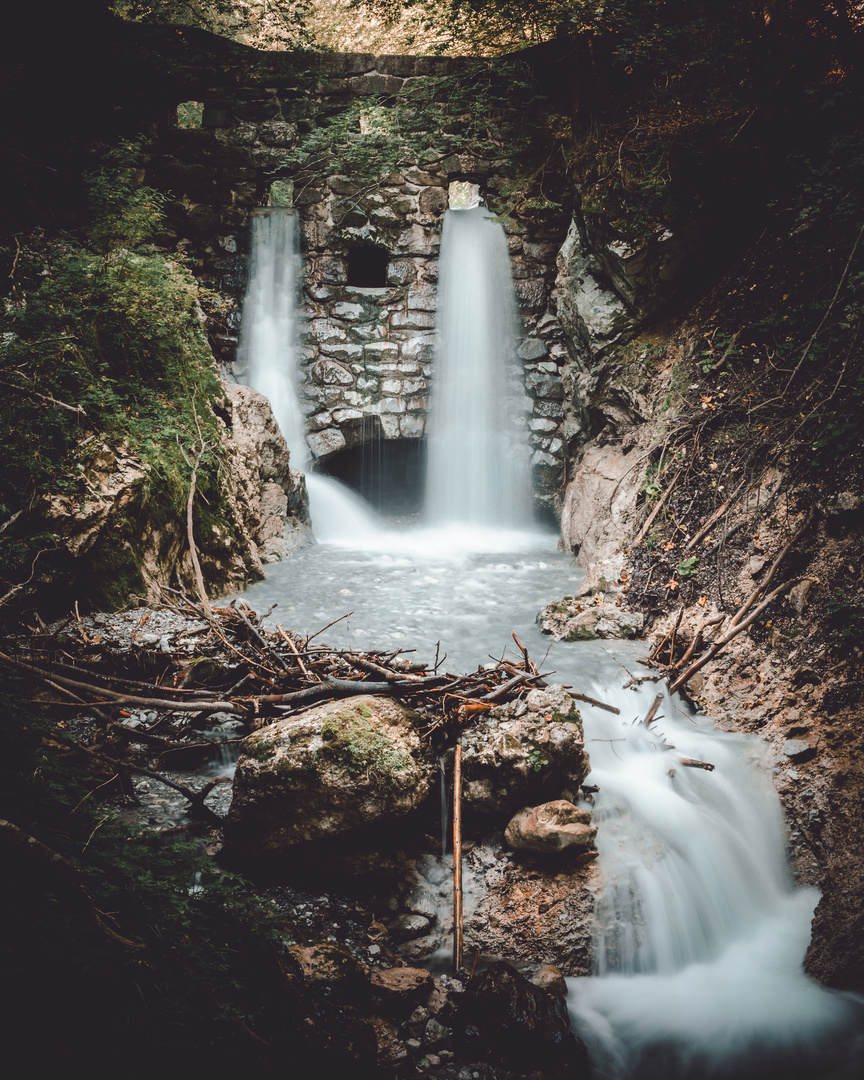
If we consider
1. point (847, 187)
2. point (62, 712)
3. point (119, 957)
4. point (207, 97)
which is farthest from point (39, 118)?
point (119, 957)

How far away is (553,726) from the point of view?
2.50 metres

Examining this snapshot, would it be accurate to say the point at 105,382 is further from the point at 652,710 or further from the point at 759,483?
the point at 759,483

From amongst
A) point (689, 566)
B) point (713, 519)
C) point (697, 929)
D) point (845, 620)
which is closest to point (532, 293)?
point (713, 519)

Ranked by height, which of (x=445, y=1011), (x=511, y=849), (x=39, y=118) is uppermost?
(x=39, y=118)

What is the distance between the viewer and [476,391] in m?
8.30

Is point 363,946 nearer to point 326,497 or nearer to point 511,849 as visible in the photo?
point 511,849

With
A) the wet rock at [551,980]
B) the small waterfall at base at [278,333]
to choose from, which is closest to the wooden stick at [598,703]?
the wet rock at [551,980]

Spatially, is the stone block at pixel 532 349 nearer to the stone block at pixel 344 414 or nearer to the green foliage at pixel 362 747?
the stone block at pixel 344 414

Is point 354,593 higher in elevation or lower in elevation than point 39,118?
lower

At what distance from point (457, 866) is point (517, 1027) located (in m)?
0.47

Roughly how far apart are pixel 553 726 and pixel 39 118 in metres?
8.55

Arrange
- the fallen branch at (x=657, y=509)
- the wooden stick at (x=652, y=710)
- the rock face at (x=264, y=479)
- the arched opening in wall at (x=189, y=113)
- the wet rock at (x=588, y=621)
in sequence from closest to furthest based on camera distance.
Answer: the wooden stick at (x=652, y=710) → the wet rock at (x=588, y=621) → the fallen branch at (x=657, y=509) → the rock face at (x=264, y=479) → the arched opening in wall at (x=189, y=113)

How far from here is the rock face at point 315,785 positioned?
219cm

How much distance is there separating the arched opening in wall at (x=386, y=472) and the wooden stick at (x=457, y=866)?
6.59 m
